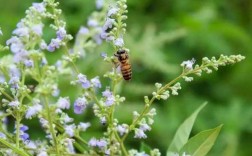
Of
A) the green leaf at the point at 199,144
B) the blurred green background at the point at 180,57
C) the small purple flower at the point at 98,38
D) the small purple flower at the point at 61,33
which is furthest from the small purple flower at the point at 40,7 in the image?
the blurred green background at the point at 180,57

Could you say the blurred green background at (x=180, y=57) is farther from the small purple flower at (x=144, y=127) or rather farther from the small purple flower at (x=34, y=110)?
the small purple flower at (x=34, y=110)

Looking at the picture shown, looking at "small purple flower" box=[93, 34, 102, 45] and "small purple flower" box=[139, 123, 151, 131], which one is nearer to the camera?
"small purple flower" box=[139, 123, 151, 131]

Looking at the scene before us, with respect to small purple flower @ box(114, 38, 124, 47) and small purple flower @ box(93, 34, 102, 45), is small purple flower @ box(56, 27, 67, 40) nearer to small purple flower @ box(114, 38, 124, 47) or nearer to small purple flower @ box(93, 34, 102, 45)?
small purple flower @ box(114, 38, 124, 47)

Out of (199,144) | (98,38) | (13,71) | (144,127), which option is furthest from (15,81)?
(98,38)

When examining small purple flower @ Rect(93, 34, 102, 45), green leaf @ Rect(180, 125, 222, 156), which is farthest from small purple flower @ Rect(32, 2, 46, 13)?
small purple flower @ Rect(93, 34, 102, 45)

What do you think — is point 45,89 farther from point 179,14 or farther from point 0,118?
point 179,14

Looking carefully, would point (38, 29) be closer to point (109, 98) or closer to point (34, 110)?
point (34, 110)
